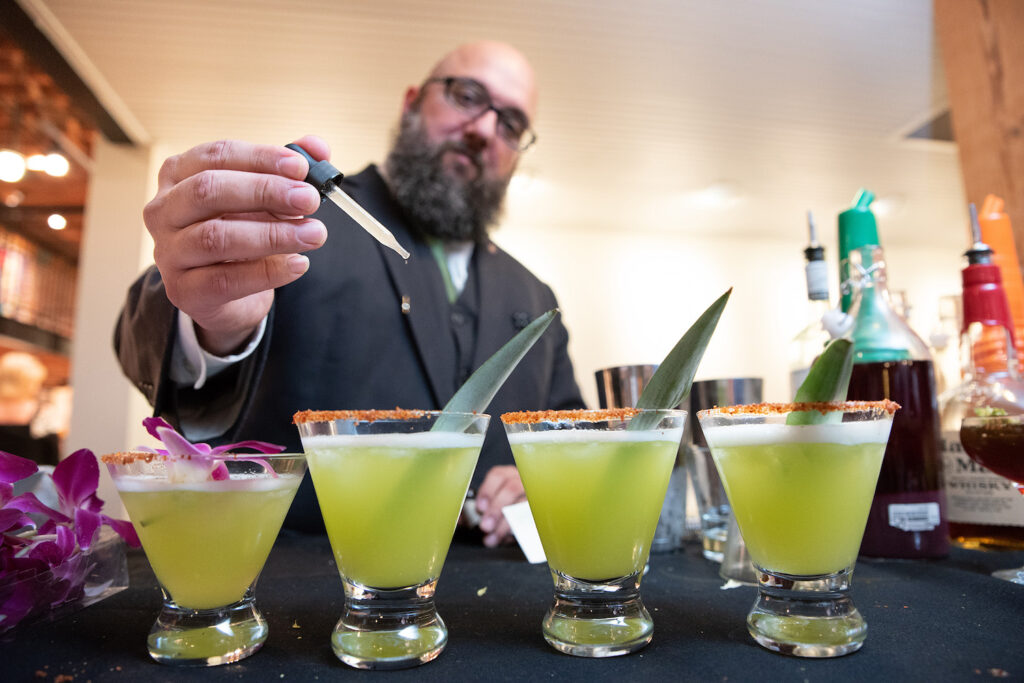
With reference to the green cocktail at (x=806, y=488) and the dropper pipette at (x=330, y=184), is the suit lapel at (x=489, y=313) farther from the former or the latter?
the green cocktail at (x=806, y=488)

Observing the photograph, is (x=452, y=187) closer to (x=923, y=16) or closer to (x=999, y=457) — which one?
(x=999, y=457)

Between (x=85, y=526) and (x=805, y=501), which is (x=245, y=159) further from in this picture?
(x=805, y=501)

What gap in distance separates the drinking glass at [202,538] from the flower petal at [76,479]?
11cm

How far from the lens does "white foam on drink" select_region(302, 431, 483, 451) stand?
0.53 meters

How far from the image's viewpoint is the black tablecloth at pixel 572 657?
48cm

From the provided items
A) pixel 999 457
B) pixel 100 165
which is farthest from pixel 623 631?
pixel 100 165

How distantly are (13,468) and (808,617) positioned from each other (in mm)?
738

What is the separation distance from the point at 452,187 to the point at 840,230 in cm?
106

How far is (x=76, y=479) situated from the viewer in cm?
64

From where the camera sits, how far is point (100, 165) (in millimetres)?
3580

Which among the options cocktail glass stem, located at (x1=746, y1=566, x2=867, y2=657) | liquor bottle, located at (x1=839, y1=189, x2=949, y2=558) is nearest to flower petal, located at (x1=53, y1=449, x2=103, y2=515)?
cocktail glass stem, located at (x1=746, y1=566, x2=867, y2=657)

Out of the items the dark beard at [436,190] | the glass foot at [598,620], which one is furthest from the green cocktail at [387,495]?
the dark beard at [436,190]

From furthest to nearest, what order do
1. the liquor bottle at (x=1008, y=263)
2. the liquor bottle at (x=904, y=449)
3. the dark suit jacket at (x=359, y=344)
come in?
the dark suit jacket at (x=359, y=344) < the liquor bottle at (x=1008, y=263) < the liquor bottle at (x=904, y=449)

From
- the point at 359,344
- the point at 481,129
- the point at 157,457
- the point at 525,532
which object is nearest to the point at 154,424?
the point at 157,457
